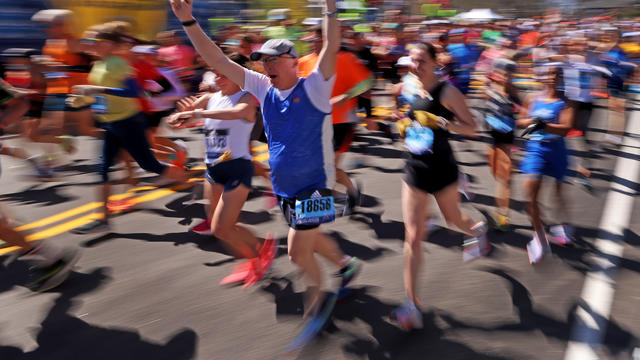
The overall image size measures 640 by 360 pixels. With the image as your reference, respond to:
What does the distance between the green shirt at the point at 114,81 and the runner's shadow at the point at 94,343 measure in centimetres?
195

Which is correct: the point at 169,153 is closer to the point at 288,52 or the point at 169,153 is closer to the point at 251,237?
the point at 251,237

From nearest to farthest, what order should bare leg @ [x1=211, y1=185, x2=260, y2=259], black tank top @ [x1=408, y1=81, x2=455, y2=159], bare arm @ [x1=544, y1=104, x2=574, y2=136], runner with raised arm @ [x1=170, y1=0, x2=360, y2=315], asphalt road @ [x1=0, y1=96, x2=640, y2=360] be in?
runner with raised arm @ [x1=170, y1=0, x2=360, y2=315] → asphalt road @ [x1=0, y1=96, x2=640, y2=360] → black tank top @ [x1=408, y1=81, x2=455, y2=159] → bare leg @ [x1=211, y1=185, x2=260, y2=259] → bare arm @ [x1=544, y1=104, x2=574, y2=136]

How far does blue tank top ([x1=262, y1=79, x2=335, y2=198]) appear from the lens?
3248mm

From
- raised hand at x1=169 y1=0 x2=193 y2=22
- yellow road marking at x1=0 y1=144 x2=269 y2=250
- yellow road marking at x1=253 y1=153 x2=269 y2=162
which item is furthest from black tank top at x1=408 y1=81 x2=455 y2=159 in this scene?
yellow road marking at x1=253 y1=153 x2=269 y2=162

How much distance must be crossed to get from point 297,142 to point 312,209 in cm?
41

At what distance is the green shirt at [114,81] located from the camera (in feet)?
16.8

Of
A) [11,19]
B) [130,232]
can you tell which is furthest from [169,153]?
[11,19]

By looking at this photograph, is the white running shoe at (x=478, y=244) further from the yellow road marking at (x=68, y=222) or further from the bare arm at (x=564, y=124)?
the yellow road marking at (x=68, y=222)

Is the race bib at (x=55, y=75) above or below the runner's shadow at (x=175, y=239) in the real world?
above

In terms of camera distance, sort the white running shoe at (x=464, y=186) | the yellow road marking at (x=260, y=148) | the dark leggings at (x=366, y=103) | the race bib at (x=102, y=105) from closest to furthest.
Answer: the white running shoe at (x=464, y=186) < the race bib at (x=102, y=105) < the dark leggings at (x=366, y=103) < the yellow road marking at (x=260, y=148)

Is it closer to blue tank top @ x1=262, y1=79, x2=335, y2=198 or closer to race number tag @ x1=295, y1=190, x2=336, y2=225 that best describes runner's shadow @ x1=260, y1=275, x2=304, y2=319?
race number tag @ x1=295, y1=190, x2=336, y2=225

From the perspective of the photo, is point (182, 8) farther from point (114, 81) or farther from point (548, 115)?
point (548, 115)

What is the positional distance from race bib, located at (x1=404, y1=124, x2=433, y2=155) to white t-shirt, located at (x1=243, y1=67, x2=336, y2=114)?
0.77 metres

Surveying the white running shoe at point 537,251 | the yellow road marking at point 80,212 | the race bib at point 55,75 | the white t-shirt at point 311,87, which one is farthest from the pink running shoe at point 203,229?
the race bib at point 55,75
